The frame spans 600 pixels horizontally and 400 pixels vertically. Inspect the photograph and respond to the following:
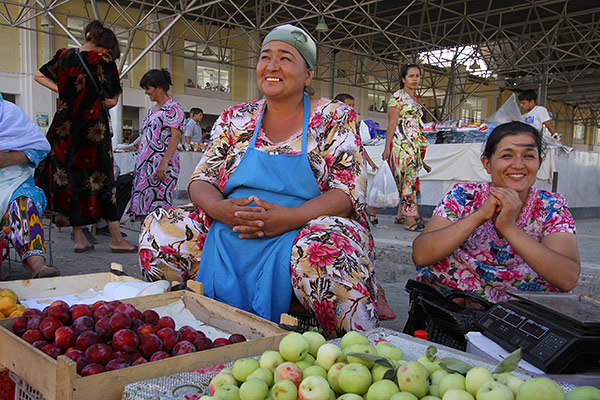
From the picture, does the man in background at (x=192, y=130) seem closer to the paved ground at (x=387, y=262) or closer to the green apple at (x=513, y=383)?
the paved ground at (x=387, y=262)

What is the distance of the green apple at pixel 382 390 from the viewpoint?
39.0 inches

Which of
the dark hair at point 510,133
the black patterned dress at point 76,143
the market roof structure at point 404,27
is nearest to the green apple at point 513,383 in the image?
the dark hair at point 510,133

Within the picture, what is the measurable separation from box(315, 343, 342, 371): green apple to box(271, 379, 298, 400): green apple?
5.3 inches

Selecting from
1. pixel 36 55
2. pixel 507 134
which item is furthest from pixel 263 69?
pixel 36 55

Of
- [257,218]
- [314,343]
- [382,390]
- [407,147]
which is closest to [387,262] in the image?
[407,147]

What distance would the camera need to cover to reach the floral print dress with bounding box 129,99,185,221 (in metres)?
4.59

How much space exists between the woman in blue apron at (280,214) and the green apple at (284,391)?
0.78 meters

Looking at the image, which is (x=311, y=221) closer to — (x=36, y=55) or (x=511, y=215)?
(x=511, y=215)

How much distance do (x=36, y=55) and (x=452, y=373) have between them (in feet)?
60.2

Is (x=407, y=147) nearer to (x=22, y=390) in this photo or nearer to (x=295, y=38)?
(x=295, y=38)

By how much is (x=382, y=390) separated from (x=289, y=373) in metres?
0.20

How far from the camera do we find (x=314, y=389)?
999 millimetres

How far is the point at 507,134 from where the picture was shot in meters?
2.10

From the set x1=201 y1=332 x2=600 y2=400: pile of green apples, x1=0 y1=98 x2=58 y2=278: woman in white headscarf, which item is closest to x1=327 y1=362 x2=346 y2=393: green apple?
x1=201 y1=332 x2=600 y2=400: pile of green apples
